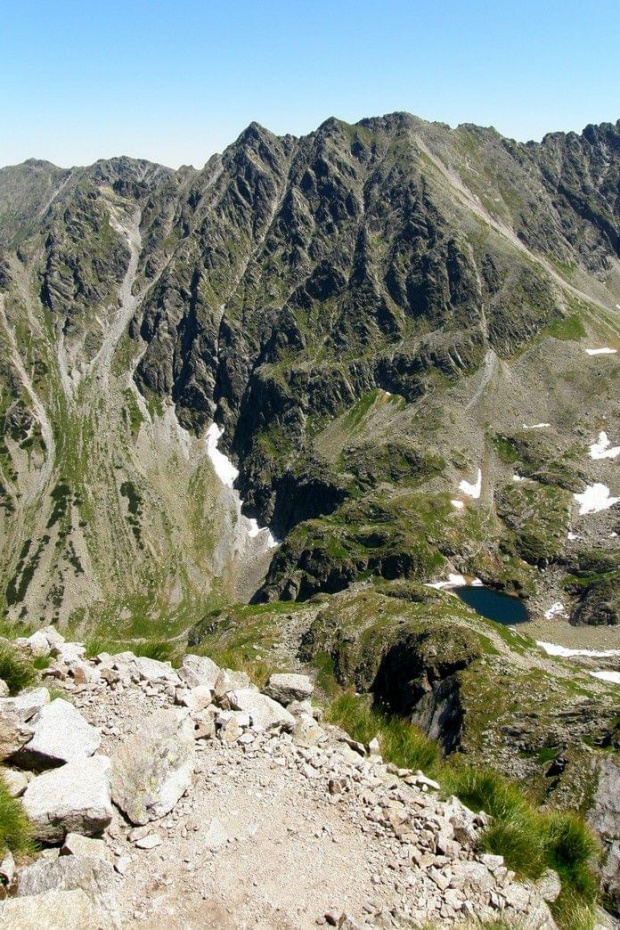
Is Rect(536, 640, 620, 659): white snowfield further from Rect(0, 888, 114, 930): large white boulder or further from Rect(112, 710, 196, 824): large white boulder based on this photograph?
Rect(0, 888, 114, 930): large white boulder

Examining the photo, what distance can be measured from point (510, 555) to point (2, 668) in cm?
14129

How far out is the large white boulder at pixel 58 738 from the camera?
9.69m

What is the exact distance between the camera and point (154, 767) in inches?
411

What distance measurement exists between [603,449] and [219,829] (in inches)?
7047

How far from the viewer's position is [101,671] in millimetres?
13703

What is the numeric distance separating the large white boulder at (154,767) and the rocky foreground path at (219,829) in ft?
0.09

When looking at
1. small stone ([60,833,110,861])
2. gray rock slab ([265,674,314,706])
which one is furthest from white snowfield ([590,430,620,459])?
small stone ([60,833,110,861])

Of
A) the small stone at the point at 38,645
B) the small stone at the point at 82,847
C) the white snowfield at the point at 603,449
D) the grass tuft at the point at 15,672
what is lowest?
the small stone at the point at 82,847

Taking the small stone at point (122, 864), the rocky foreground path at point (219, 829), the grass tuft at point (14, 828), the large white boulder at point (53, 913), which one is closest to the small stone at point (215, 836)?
the rocky foreground path at point (219, 829)

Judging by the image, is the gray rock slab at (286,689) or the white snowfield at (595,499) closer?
the gray rock slab at (286,689)

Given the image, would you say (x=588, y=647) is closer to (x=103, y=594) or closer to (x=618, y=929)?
(x=618, y=929)

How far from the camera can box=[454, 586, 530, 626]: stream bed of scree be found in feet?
383

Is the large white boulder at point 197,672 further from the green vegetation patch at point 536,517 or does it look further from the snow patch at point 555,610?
the green vegetation patch at point 536,517

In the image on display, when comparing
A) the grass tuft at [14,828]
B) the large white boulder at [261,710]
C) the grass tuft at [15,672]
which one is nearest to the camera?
the grass tuft at [14,828]
